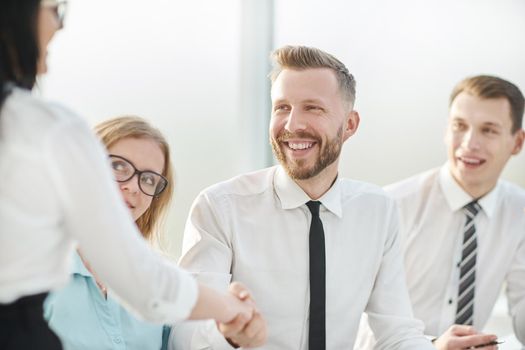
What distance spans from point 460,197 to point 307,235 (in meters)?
0.97

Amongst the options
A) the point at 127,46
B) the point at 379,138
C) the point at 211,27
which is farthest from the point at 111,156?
the point at 379,138

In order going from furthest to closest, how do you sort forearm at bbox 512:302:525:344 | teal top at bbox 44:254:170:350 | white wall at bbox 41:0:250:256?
1. white wall at bbox 41:0:250:256
2. forearm at bbox 512:302:525:344
3. teal top at bbox 44:254:170:350

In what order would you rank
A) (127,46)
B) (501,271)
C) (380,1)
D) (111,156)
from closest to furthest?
1. (111,156)
2. (501,271)
3. (127,46)
4. (380,1)

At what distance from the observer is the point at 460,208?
2797 mm

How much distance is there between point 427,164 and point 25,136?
2827mm

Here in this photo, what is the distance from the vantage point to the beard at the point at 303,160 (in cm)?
210

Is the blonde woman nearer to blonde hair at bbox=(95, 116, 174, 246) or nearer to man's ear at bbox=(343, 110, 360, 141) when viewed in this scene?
blonde hair at bbox=(95, 116, 174, 246)

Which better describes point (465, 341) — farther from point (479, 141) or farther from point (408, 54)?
point (408, 54)

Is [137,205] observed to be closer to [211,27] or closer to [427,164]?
[211,27]

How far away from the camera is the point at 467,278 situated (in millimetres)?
2719

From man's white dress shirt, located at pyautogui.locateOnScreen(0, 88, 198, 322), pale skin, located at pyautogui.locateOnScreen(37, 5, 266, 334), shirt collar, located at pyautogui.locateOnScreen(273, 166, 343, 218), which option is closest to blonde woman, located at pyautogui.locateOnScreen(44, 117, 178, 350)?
shirt collar, located at pyautogui.locateOnScreen(273, 166, 343, 218)

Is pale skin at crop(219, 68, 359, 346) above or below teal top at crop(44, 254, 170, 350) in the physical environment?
above

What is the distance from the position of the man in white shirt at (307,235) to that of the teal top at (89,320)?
0.78 feet

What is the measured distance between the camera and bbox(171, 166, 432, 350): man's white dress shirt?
205 centimetres
